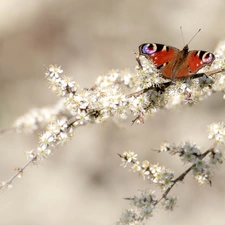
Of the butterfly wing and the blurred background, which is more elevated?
the blurred background

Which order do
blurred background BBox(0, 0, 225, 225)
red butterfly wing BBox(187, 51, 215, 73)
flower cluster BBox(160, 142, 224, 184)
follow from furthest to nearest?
blurred background BBox(0, 0, 225, 225)
flower cluster BBox(160, 142, 224, 184)
red butterfly wing BBox(187, 51, 215, 73)

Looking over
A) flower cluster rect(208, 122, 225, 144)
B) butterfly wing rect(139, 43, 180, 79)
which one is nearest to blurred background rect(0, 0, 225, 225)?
flower cluster rect(208, 122, 225, 144)

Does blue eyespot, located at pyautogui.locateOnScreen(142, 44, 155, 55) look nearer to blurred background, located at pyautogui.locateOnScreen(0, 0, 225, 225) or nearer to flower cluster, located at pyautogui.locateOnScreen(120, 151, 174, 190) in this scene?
flower cluster, located at pyautogui.locateOnScreen(120, 151, 174, 190)

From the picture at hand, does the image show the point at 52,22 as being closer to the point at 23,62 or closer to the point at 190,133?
the point at 23,62

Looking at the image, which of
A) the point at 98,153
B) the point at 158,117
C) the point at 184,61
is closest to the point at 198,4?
the point at 158,117

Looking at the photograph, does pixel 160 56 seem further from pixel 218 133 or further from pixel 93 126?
pixel 93 126

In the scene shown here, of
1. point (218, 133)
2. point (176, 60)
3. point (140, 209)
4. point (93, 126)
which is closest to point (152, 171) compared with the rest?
point (140, 209)

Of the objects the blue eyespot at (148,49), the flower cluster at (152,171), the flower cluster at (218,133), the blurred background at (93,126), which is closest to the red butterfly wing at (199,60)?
the blue eyespot at (148,49)
